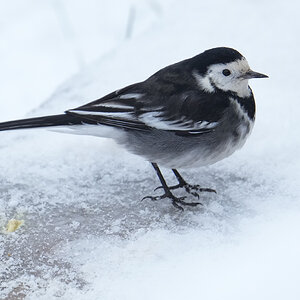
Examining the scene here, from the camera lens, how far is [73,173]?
4293 millimetres

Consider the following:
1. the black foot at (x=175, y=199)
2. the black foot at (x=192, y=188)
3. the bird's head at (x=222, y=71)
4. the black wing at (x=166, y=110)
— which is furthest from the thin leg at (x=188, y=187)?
the bird's head at (x=222, y=71)

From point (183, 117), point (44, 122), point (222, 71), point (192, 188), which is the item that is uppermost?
point (44, 122)

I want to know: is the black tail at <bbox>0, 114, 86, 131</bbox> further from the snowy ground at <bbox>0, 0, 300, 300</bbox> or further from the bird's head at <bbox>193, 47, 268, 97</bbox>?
the bird's head at <bbox>193, 47, 268, 97</bbox>

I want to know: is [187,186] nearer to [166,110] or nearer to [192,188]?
[192,188]

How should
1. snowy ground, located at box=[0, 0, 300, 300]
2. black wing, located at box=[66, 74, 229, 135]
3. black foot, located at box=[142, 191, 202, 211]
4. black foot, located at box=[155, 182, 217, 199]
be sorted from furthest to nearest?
1. black foot, located at box=[155, 182, 217, 199]
2. black foot, located at box=[142, 191, 202, 211]
3. black wing, located at box=[66, 74, 229, 135]
4. snowy ground, located at box=[0, 0, 300, 300]

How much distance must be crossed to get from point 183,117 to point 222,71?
0.35 meters

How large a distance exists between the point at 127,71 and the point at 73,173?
1621 mm

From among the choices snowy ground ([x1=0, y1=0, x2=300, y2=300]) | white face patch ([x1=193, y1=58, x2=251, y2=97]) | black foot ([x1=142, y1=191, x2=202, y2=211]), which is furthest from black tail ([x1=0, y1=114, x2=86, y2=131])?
white face patch ([x1=193, y1=58, x2=251, y2=97])

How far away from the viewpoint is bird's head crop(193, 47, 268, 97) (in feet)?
12.8

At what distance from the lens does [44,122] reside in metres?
3.83

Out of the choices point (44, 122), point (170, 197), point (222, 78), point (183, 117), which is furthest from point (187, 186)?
point (44, 122)

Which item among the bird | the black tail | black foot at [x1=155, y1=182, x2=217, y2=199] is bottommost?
black foot at [x1=155, y1=182, x2=217, y2=199]

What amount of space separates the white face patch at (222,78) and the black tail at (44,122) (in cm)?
74

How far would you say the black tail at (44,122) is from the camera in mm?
3836
